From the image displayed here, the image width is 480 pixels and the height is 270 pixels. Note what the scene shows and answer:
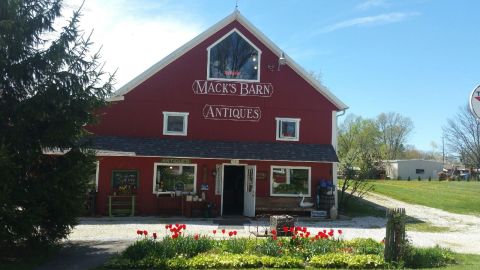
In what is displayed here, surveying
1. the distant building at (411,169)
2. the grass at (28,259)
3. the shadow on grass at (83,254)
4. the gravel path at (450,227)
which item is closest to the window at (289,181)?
the gravel path at (450,227)

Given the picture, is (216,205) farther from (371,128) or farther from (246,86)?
(371,128)

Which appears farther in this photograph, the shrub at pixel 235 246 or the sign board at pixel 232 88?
the sign board at pixel 232 88

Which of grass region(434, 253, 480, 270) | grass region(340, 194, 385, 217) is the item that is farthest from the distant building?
grass region(434, 253, 480, 270)

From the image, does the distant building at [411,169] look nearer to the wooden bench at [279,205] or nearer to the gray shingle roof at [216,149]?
the gray shingle roof at [216,149]

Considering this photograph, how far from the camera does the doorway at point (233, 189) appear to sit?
2330cm

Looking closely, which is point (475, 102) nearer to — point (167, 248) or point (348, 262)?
point (348, 262)

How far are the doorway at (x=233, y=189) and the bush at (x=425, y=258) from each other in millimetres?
12779

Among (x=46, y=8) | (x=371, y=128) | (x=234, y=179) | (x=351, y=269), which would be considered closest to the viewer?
(x=351, y=269)

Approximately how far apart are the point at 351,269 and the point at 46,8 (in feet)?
30.5

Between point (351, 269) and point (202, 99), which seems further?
point (202, 99)

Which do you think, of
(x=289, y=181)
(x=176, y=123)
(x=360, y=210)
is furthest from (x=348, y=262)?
(x=360, y=210)

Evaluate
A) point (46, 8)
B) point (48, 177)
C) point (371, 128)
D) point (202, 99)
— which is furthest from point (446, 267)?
point (371, 128)

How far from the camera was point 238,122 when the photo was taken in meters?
22.5

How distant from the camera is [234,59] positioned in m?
22.6
